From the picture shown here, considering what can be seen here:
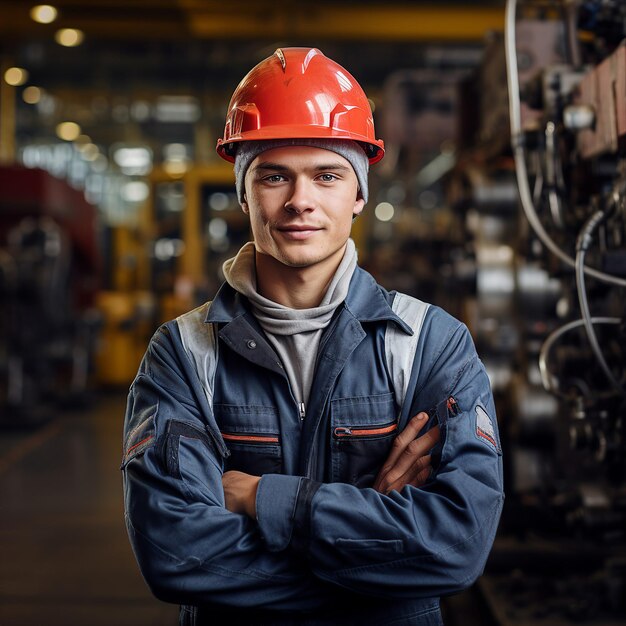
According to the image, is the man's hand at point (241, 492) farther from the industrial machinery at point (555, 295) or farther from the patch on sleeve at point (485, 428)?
the industrial machinery at point (555, 295)

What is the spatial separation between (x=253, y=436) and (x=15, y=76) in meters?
11.2

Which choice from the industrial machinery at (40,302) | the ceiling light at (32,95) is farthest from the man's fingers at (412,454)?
the ceiling light at (32,95)

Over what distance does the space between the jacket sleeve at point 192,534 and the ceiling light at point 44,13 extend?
25.1 feet

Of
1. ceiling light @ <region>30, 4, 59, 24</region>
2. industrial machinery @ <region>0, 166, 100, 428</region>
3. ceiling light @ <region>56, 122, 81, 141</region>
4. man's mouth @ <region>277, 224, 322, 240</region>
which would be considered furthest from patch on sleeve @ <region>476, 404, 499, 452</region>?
ceiling light @ <region>56, 122, 81, 141</region>

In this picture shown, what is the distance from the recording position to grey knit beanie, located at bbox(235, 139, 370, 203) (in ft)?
4.86

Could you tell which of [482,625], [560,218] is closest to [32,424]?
[482,625]

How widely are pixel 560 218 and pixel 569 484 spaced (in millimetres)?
1171

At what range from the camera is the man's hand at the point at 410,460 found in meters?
1.47

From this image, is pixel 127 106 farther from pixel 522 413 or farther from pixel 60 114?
pixel 522 413

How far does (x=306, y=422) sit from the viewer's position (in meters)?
1.49

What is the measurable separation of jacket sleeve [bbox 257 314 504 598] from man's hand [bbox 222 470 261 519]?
0.04m

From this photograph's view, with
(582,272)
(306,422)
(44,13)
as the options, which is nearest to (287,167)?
(306,422)

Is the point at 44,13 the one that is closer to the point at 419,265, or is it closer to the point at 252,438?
the point at 419,265

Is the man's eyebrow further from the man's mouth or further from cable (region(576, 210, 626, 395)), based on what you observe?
cable (region(576, 210, 626, 395))
